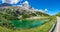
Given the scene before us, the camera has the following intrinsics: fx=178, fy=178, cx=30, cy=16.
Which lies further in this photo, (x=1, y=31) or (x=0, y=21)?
(x=0, y=21)

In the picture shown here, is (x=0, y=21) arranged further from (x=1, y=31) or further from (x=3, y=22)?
(x=1, y=31)

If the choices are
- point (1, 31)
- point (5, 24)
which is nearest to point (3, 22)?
point (5, 24)

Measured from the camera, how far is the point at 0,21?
38031 millimetres

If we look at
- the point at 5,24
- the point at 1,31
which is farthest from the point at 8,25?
the point at 1,31

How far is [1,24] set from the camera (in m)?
36.8

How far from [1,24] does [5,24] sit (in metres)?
1.19

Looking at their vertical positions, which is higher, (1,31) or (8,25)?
(8,25)

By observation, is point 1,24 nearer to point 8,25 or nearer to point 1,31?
point 8,25

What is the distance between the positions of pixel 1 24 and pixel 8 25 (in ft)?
6.87

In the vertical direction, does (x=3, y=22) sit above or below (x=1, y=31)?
above

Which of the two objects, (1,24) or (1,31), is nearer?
A: (1,31)

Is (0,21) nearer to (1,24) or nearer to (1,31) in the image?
(1,24)

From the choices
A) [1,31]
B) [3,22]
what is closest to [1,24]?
[3,22]

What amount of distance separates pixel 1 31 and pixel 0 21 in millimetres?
10366
